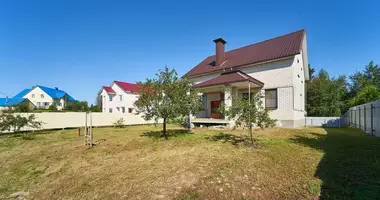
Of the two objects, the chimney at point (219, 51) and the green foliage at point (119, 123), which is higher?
the chimney at point (219, 51)

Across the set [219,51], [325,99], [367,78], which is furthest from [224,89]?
[367,78]

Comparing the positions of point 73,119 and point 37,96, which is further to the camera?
point 37,96

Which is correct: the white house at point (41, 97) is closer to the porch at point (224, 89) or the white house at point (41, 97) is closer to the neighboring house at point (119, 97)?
the neighboring house at point (119, 97)

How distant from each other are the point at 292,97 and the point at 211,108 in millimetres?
7578

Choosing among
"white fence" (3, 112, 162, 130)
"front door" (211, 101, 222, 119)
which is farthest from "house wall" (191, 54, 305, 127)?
"white fence" (3, 112, 162, 130)

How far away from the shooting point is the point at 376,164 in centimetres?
486

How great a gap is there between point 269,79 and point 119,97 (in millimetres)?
28011

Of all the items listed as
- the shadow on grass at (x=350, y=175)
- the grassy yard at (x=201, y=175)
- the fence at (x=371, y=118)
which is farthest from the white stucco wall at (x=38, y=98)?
the fence at (x=371, y=118)

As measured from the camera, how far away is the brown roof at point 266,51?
14337 mm

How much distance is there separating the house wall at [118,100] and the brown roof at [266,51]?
1700 cm

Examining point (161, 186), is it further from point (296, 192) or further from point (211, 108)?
point (211, 108)

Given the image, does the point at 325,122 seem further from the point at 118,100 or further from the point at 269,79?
the point at 118,100

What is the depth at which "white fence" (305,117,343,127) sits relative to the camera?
1723 cm

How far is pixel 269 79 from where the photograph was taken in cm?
1483
